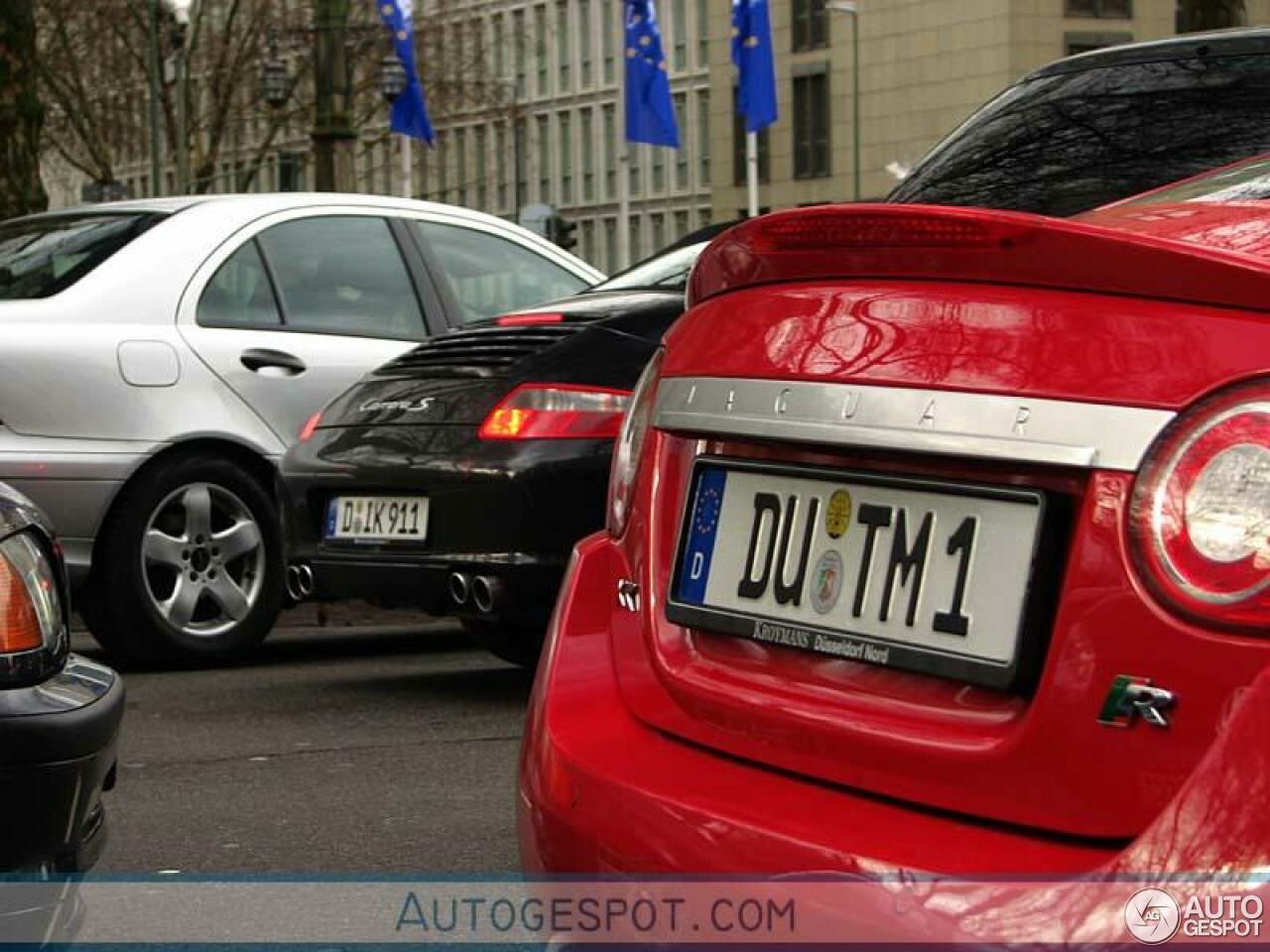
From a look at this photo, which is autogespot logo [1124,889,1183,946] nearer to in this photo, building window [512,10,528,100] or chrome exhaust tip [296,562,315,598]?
chrome exhaust tip [296,562,315,598]

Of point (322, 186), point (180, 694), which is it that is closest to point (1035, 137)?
point (180, 694)

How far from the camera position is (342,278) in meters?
8.96

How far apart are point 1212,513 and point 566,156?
278 ft

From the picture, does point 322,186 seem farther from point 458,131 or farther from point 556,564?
point 458,131

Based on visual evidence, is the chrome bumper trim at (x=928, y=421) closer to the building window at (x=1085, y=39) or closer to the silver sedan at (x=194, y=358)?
the silver sedan at (x=194, y=358)

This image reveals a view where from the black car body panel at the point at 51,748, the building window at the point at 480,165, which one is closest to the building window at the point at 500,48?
the building window at the point at 480,165

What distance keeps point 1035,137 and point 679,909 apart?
2.03 m

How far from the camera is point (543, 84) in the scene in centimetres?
8644

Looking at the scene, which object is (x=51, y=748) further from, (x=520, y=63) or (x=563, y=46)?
(x=520, y=63)

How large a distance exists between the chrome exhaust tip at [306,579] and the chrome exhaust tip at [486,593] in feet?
2.54

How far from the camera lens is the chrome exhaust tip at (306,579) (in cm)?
730

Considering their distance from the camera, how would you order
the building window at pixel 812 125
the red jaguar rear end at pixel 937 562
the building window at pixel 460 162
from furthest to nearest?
the building window at pixel 460 162 < the building window at pixel 812 125 < the red jaguar rear end at pixel 937 562

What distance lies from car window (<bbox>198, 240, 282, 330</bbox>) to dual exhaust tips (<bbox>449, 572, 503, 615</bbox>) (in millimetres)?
2168

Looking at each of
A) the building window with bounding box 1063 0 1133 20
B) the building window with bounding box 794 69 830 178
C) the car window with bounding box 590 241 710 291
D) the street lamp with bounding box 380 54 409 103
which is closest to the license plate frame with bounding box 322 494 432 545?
the car window with bounding box 590 241 710 291
